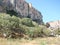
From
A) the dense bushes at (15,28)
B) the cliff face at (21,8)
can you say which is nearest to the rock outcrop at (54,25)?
the cliff face at (21,8)

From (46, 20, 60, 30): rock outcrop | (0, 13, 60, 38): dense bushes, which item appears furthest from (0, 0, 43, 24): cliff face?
(0, 13, 60, 38): dense bushes

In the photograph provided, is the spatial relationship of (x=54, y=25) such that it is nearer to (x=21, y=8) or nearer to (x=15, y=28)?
(x=21, y=8)

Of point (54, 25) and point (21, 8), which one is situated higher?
point (21, 8)

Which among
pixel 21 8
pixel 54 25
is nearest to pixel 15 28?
pixel 54 25

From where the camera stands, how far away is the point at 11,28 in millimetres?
44719

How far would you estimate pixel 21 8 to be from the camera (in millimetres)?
104688

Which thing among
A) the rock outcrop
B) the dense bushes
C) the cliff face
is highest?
the cliff face

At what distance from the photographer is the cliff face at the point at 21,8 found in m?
84.3

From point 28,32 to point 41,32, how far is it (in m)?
5.66

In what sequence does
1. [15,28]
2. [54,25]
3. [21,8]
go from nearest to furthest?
[15,28] → [54,25] → [21,8]

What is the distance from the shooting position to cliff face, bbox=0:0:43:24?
84.3 meters

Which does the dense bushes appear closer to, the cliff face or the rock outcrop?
the cliff face

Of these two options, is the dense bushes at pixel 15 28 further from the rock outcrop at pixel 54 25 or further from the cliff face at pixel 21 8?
the rock outcrop at pixel 54 25

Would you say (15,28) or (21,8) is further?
(21,8)
